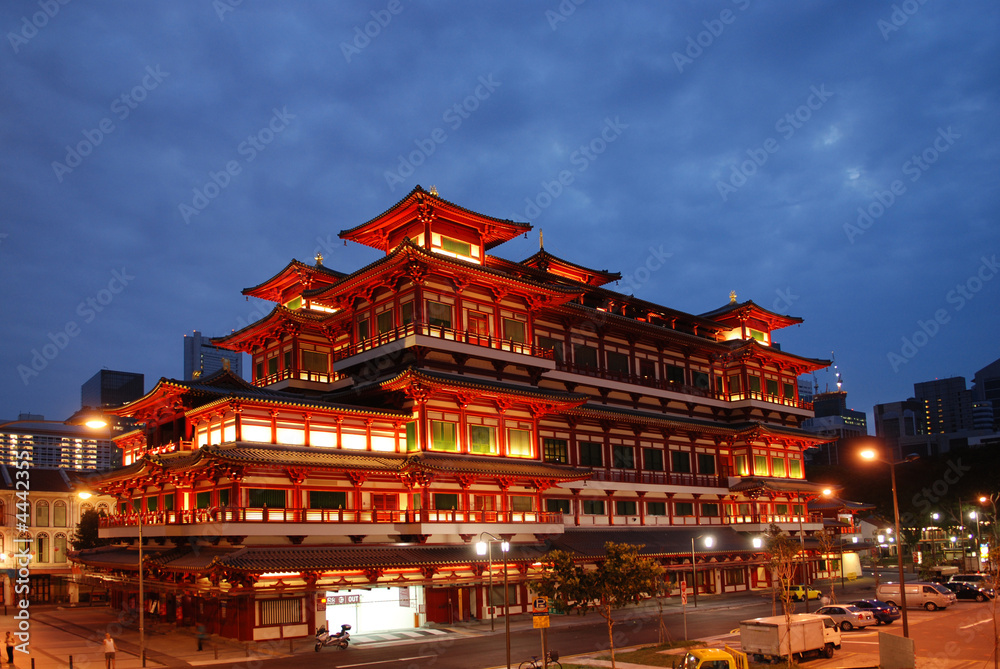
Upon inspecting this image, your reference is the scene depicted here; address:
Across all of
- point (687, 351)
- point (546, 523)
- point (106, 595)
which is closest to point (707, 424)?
point (687, 351)

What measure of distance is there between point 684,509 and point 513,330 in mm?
24104

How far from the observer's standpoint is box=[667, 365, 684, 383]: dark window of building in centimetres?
7144

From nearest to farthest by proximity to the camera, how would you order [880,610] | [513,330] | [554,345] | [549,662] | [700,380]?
[549,662]
[880,610]
[513,330]
[554,345]
[700,380]

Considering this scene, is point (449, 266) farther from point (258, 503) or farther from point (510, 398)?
point (258, 503)

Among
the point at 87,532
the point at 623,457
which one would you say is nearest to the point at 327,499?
the point at 623,457

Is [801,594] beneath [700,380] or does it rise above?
beneath

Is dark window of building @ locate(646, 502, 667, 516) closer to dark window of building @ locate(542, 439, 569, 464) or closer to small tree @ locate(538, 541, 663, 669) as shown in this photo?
dark window of building @ locate(542, 439, 569, 464)

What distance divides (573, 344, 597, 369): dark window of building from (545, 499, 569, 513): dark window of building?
10.8 m

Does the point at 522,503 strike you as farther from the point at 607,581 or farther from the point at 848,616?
the point at 607,581

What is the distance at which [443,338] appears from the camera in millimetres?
→ 50844

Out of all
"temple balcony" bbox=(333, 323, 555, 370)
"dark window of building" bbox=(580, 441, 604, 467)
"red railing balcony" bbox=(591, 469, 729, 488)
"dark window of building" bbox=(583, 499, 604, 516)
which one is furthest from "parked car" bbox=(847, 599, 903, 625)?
"temple balcony" bbox=(333, 323, 555, 370)

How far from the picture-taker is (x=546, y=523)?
53656mm

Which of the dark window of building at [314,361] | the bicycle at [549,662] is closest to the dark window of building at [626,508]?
the dark window of building at [314,361]

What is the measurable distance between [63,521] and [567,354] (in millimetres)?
55719
